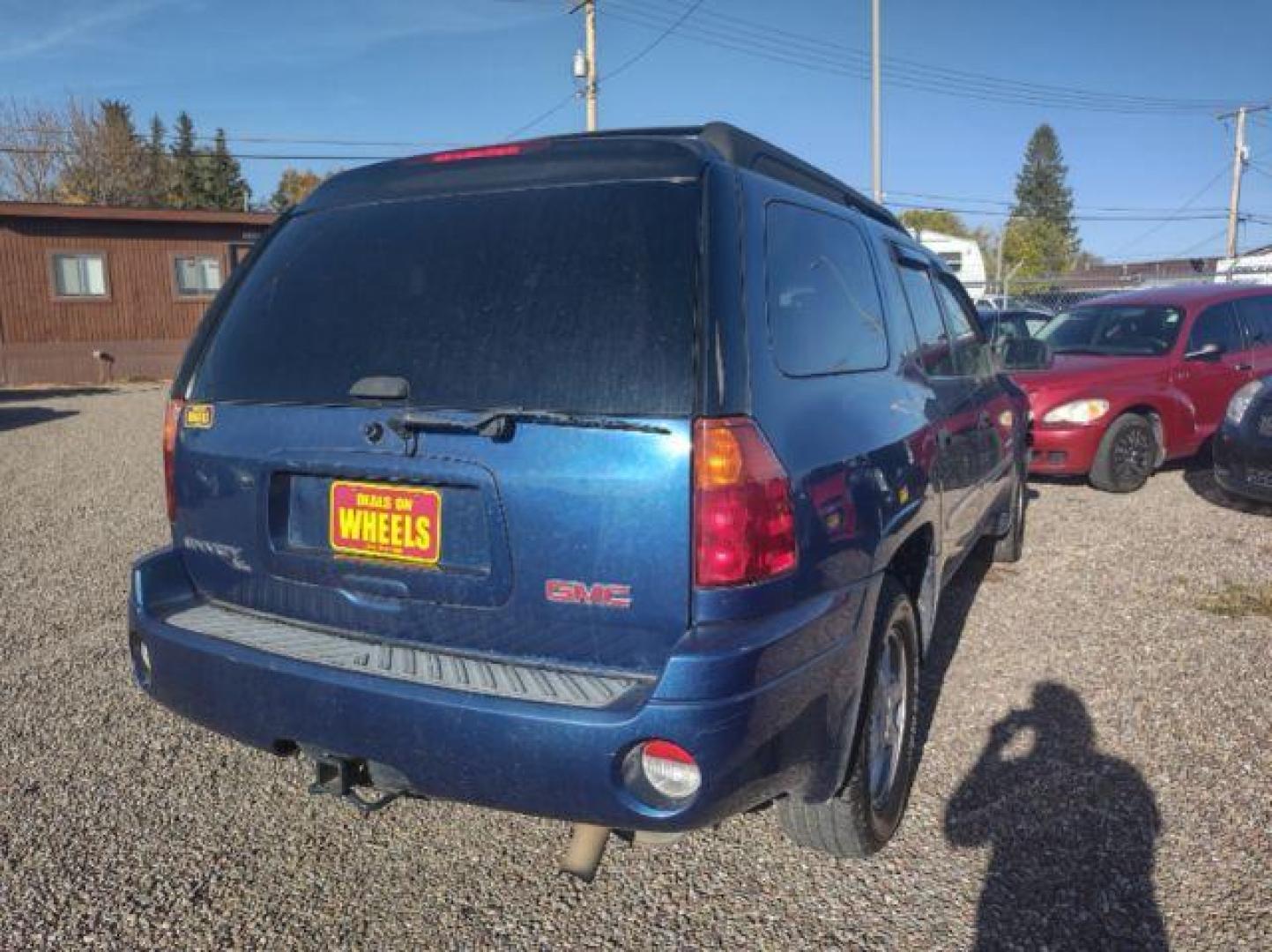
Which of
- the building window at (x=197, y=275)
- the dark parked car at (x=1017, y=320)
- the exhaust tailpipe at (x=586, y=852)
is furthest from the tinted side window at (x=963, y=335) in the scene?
the building window at (x=197, y=275)

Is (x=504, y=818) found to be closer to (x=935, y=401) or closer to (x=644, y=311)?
(x=644, y=311)

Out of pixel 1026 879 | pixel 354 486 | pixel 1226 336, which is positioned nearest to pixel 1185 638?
pixel 1026 879

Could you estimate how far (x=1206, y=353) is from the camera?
7.76 metres

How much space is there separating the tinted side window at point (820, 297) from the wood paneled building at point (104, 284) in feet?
73.5

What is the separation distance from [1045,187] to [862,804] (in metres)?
100

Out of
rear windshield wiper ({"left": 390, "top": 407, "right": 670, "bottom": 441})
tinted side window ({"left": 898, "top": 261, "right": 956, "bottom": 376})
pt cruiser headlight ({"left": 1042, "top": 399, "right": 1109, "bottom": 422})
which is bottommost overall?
pt cruiser headlight ({"left": 1042, "top": 399, "right": 1109, "bottom": 422})

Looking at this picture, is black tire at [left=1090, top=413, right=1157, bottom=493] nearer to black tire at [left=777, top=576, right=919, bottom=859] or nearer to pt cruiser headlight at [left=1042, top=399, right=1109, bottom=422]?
pt cruiser headlight at [left=1042, top=399, right=1109, bottom=422]

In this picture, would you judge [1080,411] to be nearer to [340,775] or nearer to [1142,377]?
[1142,377]

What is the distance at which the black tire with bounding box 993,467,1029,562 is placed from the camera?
17.4 ft

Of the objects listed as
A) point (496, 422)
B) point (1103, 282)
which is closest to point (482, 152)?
point (496, 422)

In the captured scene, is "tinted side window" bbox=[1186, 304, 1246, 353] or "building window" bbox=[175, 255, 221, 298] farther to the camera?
"building window" bbox=[175, 255, 221, 298]

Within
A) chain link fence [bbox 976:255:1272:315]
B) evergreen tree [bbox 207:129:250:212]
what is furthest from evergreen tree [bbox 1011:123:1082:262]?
evergreen tree [bbox 207:129:250:212]

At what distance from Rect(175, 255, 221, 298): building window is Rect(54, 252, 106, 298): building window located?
1.61m

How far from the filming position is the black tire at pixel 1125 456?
7434mm
